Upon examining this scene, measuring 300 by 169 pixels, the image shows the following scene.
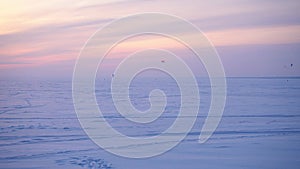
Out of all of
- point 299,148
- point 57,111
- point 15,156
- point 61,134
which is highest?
point 57,111

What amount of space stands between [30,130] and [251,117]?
30.3 ft

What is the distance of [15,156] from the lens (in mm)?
9508

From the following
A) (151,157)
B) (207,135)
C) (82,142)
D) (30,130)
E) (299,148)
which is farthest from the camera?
(30,130)

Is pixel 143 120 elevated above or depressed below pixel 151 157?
above

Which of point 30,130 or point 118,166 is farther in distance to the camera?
point 30,130

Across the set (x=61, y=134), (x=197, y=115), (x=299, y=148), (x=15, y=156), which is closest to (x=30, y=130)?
(x=61, y=134)

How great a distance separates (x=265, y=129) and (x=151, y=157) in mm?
5698

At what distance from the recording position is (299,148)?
34.0ft

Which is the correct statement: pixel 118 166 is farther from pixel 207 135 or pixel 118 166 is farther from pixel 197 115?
pixel 197 115

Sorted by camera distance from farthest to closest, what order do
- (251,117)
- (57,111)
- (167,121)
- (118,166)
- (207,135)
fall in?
(57,111) < (251,117) < (167,121) < (207,135) < (118,166)

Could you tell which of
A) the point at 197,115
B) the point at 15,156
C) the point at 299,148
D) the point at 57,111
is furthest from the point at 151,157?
the point at 57,111

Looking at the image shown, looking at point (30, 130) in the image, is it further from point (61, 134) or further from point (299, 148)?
point (299, 148)

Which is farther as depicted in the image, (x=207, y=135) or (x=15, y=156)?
(x=207, y=135)

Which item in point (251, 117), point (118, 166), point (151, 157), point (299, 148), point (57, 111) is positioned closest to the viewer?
point (118, 166)
